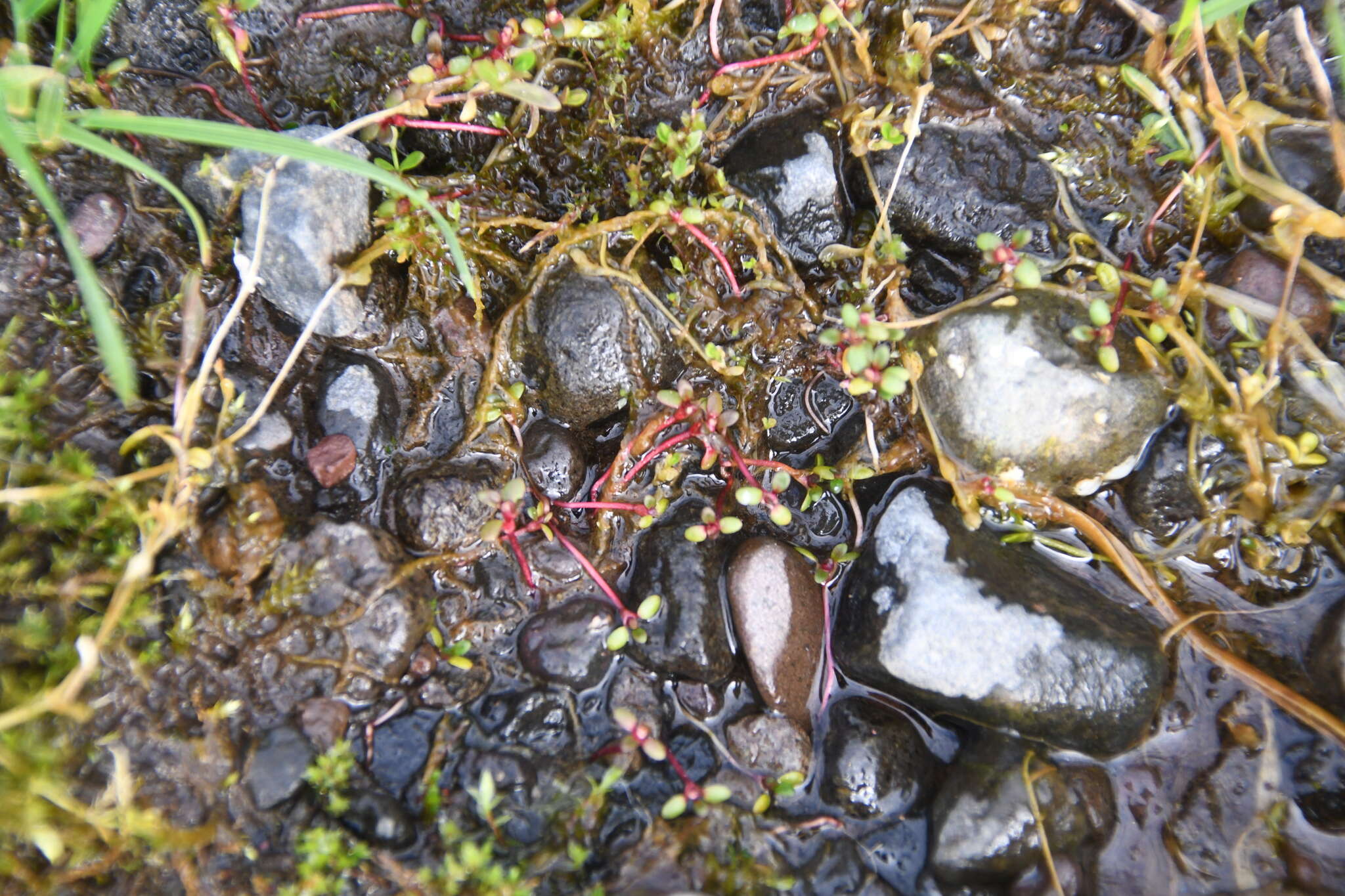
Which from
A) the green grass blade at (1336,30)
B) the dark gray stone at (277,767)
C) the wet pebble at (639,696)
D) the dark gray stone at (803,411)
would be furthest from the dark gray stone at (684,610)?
the green grass blade at (1336,30)

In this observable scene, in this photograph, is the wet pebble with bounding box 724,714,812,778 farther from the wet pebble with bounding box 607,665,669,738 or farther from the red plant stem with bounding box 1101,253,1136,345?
the red plant stem with bounding box 1101,253,1136,345

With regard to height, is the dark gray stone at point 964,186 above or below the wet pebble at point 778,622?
above

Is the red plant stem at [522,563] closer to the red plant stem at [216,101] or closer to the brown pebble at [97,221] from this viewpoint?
the brown pebble at [97,221]

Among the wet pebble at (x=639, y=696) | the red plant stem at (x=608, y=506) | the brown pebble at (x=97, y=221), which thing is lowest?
the wet pebble at (x=639, y=696)

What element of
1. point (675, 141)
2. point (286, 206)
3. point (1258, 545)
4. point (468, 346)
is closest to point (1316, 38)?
point (1258, 545)

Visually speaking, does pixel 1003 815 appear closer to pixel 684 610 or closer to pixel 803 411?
pixel 684 610

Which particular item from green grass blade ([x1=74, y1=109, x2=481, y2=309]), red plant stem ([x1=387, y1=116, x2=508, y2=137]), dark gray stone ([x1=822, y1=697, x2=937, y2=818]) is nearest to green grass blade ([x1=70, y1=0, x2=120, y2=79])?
green grass blade ([x1=74, y1=109, x2=481, y2=309])
